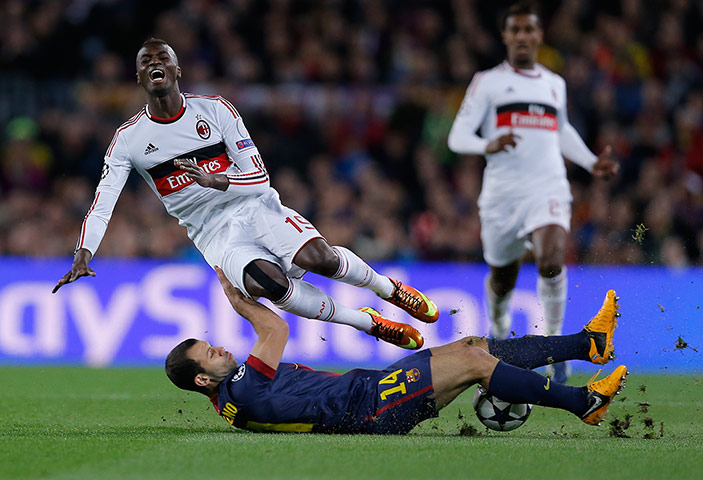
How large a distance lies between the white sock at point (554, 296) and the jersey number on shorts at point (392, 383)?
2947 mm

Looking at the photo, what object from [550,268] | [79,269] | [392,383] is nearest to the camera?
[392,383]

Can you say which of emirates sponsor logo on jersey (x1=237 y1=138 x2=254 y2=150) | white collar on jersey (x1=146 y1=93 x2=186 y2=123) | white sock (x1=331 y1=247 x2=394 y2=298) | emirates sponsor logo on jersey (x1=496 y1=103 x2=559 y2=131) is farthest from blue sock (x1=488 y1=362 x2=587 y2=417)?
emirates sponsor logo on jersey (x1=496 y1=103 x2=559 y2=131)

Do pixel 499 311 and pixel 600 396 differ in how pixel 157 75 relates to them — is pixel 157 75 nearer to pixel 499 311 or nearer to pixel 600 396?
pixel 600 396

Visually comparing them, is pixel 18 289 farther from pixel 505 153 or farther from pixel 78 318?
→ pixel 505 153

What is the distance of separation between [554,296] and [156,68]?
12.5ft

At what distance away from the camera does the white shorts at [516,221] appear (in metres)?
8.90

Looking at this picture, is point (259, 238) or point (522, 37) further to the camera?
point (522, 37)

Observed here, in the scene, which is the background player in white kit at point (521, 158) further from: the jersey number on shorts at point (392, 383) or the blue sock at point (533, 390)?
the jersey number on shorts at point (392, 383)

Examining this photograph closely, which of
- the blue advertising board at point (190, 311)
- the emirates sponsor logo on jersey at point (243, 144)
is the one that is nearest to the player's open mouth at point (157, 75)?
the emirates sponsor logo on jersey at point (243, 144)

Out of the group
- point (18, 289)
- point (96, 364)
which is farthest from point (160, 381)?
point (18, 289)

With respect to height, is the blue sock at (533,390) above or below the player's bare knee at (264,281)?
below

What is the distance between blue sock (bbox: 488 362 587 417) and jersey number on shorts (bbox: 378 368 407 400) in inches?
19.9

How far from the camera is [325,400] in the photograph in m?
6.18

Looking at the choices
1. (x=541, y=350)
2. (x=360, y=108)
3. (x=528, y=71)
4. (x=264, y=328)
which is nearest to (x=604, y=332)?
(x=541, y=350)
